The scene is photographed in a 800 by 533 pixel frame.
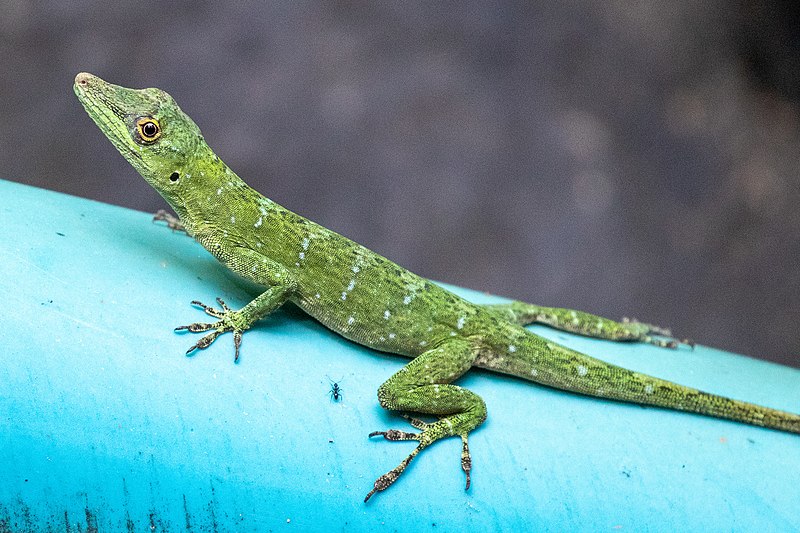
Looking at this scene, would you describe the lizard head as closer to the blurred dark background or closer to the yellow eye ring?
the yellow eye ring

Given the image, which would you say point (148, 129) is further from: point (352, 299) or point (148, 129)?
point (352, 299)

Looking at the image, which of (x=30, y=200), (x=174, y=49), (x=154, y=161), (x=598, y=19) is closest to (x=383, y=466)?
(x=154, y=161)

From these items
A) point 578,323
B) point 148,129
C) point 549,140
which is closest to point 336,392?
point 148,129

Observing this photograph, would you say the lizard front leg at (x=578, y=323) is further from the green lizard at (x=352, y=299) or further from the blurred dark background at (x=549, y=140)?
the blurred dark background at (x=549, y=140)

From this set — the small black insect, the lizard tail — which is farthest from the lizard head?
the lizard tail

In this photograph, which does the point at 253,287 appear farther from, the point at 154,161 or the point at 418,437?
the point at 418,437

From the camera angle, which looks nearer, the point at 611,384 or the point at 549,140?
the point at 611,384
